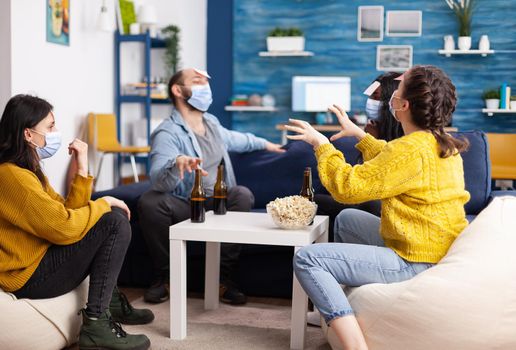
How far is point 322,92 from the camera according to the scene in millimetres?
Result: 7750

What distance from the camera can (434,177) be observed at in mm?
2424

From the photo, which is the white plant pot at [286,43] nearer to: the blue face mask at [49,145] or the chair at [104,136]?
the chair at [104,136]

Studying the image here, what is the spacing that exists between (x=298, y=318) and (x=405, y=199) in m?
0.64

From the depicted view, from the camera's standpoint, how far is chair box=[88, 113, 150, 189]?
6.34 meters

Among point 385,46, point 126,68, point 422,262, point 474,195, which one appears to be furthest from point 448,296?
point 385,46

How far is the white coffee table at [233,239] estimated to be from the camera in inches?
108

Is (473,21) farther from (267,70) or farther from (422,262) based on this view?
(422,262)

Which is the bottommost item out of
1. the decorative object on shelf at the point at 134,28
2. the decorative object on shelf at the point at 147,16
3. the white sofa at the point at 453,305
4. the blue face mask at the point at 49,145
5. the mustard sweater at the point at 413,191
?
the white sofa at the point at 453,305

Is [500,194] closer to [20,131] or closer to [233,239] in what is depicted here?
[233,239]

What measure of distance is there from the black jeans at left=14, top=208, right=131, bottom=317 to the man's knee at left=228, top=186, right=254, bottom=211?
37.0 inches

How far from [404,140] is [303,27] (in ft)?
19.3

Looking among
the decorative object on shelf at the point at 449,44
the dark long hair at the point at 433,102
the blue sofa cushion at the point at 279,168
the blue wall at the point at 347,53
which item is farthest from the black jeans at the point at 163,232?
the decorative object on shelf at the point at 449,44

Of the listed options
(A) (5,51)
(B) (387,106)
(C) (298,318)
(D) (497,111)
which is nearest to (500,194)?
(B) (387,106)

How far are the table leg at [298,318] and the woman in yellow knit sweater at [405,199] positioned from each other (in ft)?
0.92
